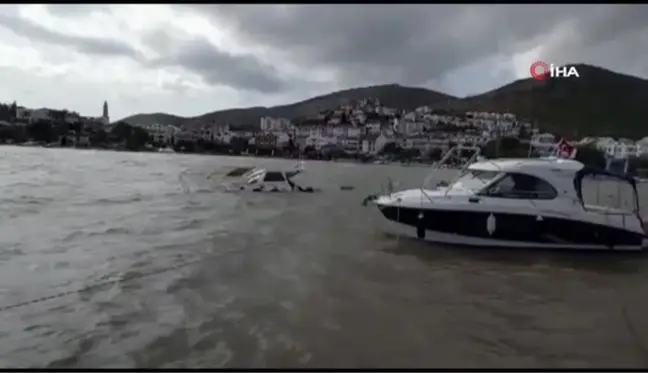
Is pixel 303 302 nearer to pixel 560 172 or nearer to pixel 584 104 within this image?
pixel 560 172

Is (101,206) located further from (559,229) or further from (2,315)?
(559,229)

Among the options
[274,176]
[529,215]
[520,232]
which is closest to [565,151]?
[529,215]

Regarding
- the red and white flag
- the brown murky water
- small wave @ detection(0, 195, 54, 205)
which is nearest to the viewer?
the brown murky water

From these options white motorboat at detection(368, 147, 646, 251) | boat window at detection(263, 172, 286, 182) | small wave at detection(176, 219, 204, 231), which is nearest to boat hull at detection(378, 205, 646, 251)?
white motorboat at detection(368, 147, 646, 251)

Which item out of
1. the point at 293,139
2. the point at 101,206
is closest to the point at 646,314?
the point at 101,206

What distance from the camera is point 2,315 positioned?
6.80m

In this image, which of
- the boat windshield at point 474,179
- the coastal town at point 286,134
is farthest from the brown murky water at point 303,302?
the coastal town at point 286,134

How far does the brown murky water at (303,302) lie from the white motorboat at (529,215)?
40 cm

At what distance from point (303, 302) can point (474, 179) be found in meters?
7.94

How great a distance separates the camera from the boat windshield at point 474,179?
1348cm

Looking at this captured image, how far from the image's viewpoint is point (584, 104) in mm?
141750

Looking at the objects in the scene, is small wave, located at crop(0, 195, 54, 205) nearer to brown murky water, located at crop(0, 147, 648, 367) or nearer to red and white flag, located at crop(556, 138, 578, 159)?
brown murky water, located at crop(0, 147, 648, 367)

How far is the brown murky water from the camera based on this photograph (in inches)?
230

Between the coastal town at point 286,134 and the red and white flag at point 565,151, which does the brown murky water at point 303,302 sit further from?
the coastal town at point 286,134
